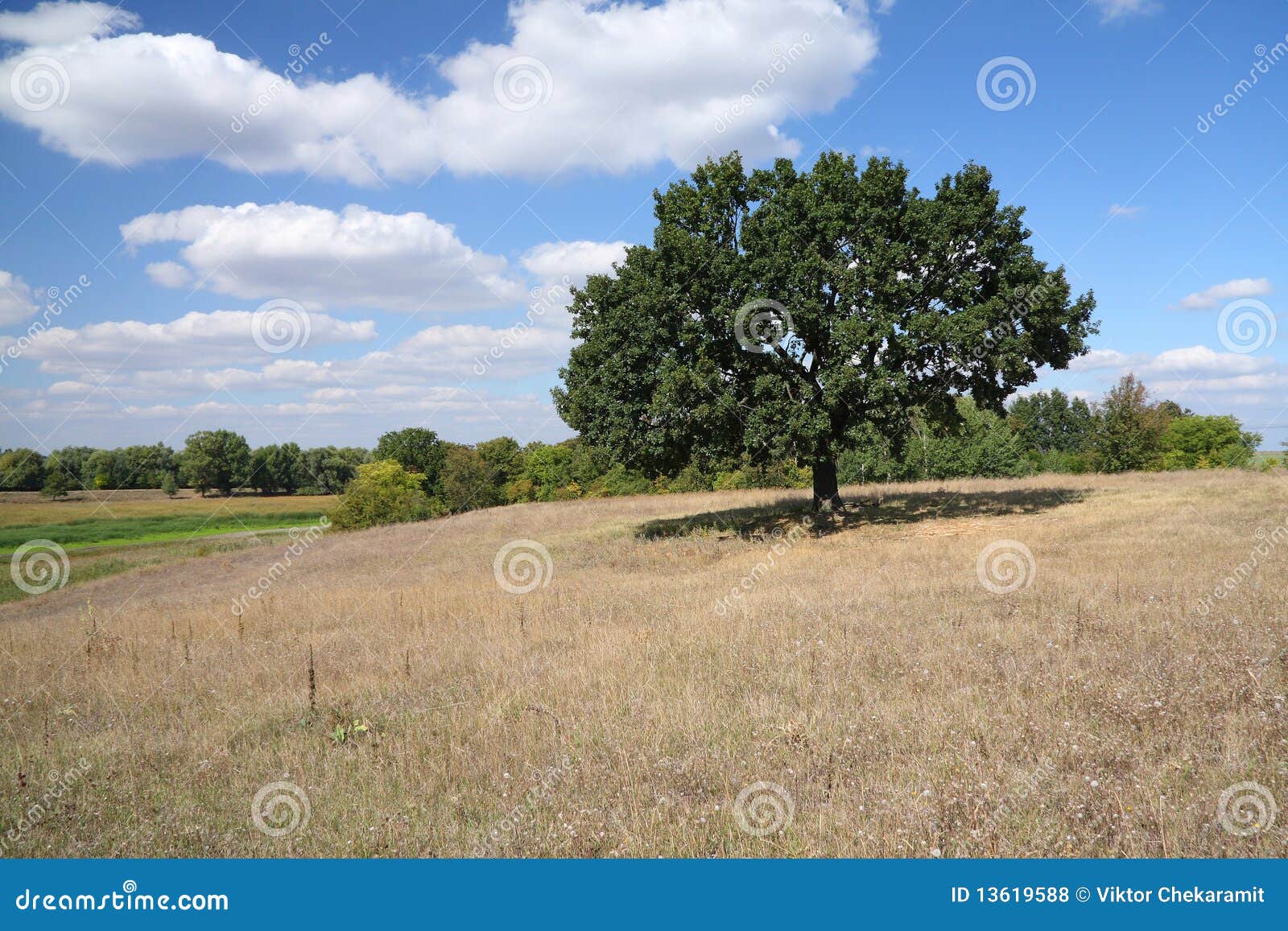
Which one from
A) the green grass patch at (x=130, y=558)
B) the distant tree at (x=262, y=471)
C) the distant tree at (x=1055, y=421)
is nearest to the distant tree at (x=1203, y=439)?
the distant tree at (x=1055, y=421)

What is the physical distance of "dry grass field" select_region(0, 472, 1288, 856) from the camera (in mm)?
4898

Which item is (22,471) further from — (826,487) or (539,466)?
(539,466)

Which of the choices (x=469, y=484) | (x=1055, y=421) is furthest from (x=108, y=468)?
(x=1055, y=421)

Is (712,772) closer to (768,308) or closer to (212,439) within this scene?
(768,308)

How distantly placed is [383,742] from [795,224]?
20799 millimetres

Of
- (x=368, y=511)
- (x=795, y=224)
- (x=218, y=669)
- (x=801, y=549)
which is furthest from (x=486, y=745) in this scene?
(x=368, y=511)

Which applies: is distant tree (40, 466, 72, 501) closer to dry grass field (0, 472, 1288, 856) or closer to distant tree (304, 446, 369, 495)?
dry grass field (0, 472, 1288, 856)

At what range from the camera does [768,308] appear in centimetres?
2231

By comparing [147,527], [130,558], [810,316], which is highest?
[810,316]

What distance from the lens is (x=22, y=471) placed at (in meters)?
32.4

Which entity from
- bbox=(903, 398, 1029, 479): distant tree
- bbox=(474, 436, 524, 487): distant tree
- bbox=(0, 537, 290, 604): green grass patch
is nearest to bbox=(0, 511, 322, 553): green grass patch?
bbox=(0, 537, 290, 604): green grass patch

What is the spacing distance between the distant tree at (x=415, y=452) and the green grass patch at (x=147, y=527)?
96.1ft

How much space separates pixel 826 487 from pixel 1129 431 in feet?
142

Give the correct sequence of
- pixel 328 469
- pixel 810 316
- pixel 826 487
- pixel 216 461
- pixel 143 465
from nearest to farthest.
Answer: pixel 810 316 → pixel 826 487 → pixel 143 465 → pixel 216 461 → pixel 328 469
